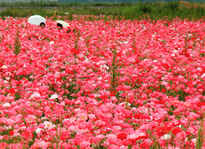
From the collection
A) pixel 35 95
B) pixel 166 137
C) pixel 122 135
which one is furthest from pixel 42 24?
pixel 166 137

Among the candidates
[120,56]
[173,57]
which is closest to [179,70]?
[173,57]

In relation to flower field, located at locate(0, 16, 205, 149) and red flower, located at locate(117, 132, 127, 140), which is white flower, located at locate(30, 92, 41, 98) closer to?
flower field, located at locate(0, 16, 205, 149)

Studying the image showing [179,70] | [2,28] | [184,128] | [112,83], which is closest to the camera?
[184,128]

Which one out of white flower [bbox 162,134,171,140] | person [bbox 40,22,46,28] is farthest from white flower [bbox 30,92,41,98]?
person [bbox 40,22,46,28]

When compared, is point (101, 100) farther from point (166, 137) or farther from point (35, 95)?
point (166, 137)

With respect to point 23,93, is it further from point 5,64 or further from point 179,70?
point 179,70

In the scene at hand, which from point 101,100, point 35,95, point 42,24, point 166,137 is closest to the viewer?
point 166,137

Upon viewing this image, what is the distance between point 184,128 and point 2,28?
731 cm

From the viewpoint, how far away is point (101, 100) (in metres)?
3.32

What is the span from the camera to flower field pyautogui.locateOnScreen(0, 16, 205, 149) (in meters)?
2.14

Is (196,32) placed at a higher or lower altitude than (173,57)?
higher

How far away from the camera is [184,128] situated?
8.22 ft

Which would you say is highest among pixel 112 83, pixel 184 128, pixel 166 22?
pixel 166 22

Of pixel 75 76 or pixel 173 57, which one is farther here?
pixel 173 57
